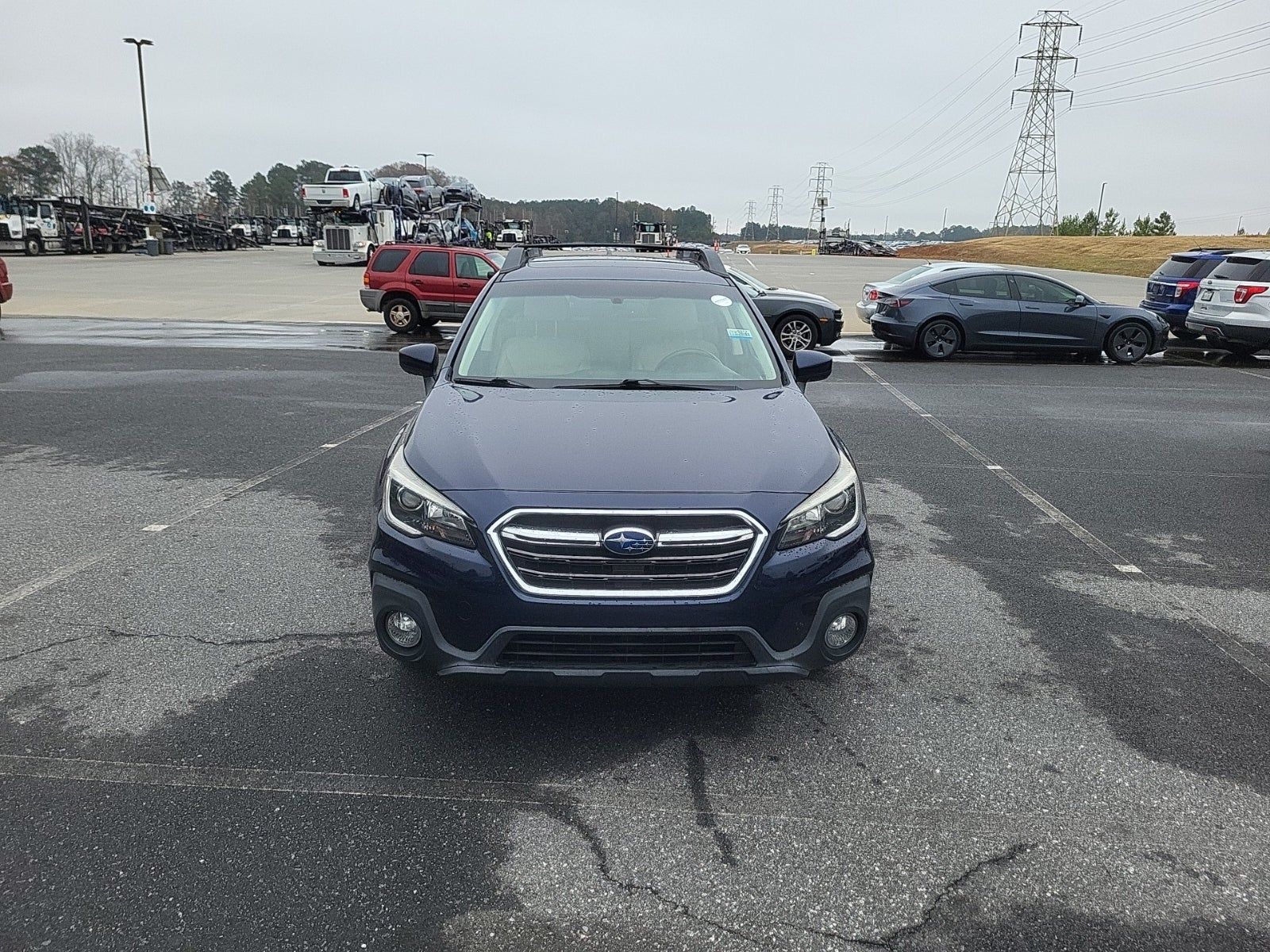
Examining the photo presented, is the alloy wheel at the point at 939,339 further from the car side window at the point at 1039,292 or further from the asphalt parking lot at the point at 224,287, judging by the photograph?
the asphalt parking lot at the point at 224,287

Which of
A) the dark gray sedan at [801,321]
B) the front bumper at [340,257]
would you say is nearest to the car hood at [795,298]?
the dark gray sedan at [801,321]

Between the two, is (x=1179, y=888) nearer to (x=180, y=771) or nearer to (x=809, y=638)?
(x=809, y=638)

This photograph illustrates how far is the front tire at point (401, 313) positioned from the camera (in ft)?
60.5

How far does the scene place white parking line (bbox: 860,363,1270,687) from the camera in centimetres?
432

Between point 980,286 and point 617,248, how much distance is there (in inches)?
437

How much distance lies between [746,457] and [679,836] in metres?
1.33

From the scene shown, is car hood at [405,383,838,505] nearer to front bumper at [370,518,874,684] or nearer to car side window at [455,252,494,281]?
front bumper at [370,518,874,684]

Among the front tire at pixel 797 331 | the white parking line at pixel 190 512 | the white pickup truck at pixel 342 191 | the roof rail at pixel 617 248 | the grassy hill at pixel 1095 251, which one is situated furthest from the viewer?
the white pickup truck at pixel 342 191

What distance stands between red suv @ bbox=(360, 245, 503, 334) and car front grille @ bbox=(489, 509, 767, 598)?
1567 cm

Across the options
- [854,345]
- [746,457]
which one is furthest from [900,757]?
[854,345]

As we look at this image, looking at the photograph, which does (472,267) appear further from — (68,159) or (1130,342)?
(68,159)

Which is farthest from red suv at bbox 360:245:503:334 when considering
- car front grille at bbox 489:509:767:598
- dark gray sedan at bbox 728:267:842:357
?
car front grille at bbox 489:509:767:598

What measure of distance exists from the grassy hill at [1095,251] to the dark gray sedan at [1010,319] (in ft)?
99.1

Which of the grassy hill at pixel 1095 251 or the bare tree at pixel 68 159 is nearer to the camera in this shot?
the grassy hill at pixel 1095 251
